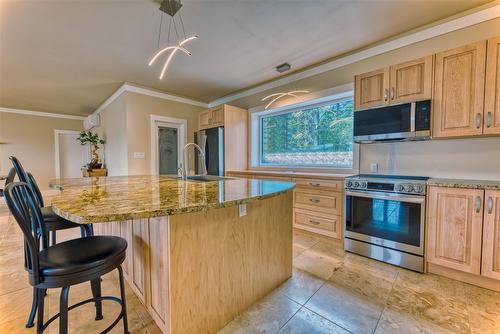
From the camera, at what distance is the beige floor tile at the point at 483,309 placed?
1.42 metres

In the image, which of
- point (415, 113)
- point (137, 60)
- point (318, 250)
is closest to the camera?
point (415, 113)

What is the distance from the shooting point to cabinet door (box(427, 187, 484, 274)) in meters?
1.82

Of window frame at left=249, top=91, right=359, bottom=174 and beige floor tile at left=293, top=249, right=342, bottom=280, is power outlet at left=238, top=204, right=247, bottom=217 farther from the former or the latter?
window frame at left=249, top=91, right=359, bottom=174

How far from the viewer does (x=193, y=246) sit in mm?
1252

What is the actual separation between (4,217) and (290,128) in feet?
18.6

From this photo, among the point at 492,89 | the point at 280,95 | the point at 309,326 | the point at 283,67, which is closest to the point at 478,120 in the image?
the point at 492,89

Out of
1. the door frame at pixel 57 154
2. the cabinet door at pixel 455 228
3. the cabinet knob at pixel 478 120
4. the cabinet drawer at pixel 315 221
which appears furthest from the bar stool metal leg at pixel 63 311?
the door frame at pixel 57 154

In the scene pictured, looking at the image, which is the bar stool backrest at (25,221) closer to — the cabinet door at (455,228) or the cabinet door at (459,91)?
the cabinet door at (455,228)

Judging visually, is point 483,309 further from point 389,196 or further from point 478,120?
point 478,120

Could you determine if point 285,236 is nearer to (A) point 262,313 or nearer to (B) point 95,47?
(A) point 262,313

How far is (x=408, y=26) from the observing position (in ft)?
7.91

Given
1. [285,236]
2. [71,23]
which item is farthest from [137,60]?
[285,236]

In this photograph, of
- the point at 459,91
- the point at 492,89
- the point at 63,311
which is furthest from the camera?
the point at 459,91

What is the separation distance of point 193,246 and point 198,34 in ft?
7.82
